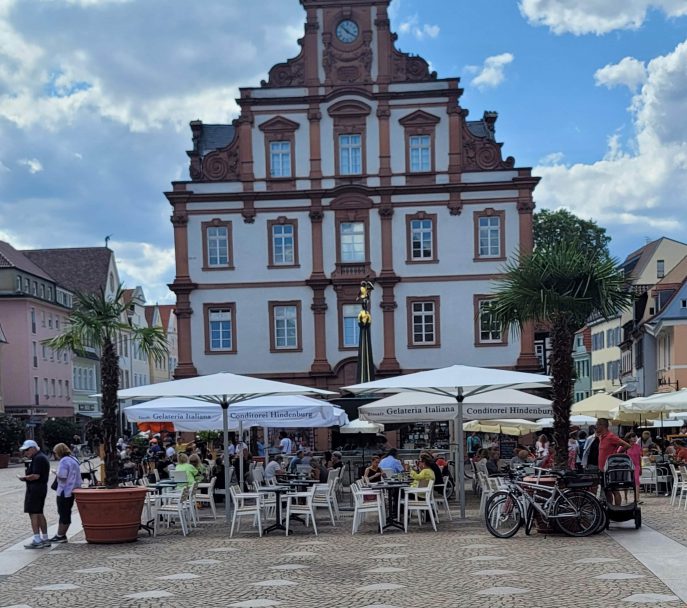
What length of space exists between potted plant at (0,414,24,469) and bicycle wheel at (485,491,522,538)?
39.0 metres

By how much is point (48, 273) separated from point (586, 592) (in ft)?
265

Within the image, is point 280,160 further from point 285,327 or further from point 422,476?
point 422,476

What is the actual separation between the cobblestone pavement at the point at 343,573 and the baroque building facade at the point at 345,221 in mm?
30025

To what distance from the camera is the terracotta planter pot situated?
16234 mm

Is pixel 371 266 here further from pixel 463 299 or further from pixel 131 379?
pixel 131 379

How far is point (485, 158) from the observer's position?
47.1m

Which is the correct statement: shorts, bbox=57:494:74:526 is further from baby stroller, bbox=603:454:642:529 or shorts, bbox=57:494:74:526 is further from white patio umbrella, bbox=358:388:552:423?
baby stroller, bbox=603:454:642:529

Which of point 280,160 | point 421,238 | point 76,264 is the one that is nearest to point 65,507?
point 421,238

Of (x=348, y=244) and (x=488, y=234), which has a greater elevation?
(x=488, y=234)

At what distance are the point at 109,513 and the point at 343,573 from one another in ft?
16.3

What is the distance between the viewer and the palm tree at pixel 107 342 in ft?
60.5

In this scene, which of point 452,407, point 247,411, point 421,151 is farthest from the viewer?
point 421,151

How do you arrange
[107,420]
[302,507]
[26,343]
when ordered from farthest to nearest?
[26,343] → [107,420] → [302,507]

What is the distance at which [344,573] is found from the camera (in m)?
12.7
